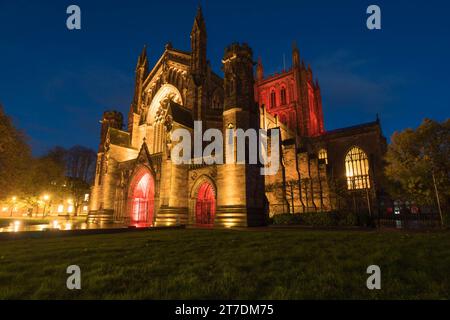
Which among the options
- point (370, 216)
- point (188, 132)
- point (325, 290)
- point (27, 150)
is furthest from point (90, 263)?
point (27, 150)

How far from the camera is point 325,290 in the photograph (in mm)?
3811

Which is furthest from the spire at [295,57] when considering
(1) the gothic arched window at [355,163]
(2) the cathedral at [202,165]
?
(1) the gothic arched window at [355,163]

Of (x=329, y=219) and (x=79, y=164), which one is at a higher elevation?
(x=79, y=164)

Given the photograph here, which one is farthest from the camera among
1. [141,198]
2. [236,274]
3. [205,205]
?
[141,198]

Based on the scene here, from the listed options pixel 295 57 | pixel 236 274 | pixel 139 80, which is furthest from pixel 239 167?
pixel 295 57

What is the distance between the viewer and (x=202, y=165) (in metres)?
22.5

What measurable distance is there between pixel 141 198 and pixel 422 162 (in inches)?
1114

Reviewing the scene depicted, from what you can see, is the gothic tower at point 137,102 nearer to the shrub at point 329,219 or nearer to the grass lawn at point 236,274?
the shrub at point 329,219

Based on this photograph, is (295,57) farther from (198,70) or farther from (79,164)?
(79,164)

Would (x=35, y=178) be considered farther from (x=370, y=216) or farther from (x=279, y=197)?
(x=370, y=216)

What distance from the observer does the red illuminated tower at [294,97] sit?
55875mm

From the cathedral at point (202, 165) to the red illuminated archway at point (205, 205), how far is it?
9 centimetres
